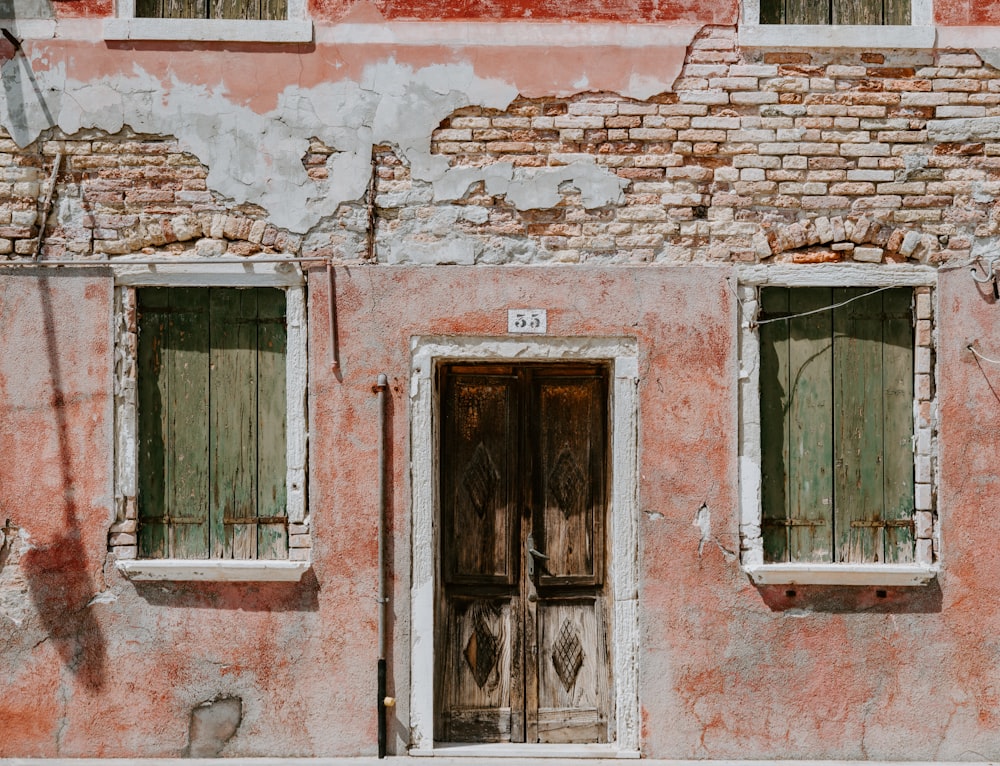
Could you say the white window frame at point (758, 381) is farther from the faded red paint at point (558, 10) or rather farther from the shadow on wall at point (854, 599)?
the faded red paint at point (558, 10)

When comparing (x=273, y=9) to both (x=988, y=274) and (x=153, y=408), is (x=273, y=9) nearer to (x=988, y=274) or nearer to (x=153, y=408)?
(x=153, y=408)

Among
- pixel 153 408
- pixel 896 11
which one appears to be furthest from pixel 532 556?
pixel 896 11

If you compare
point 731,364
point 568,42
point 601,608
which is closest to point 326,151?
point 568,42

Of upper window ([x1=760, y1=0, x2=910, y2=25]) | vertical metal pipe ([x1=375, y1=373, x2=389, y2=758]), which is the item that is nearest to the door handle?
vertical metal pipe ([x1=375, y1=373, x2=389, y2=758])

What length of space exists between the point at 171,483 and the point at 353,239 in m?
1.57

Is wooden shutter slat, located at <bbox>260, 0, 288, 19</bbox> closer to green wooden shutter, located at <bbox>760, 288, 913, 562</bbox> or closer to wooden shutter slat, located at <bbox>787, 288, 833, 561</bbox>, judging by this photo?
green wooden shutter, located at <bbox>760, 288, 913, 562</bbox>

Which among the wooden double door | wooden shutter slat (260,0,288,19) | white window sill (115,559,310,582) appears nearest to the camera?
white window sill (115,559,310,582)

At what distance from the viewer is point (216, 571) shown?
5.12 meters

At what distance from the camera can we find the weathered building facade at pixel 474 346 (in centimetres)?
517

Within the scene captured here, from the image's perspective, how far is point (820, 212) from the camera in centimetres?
526

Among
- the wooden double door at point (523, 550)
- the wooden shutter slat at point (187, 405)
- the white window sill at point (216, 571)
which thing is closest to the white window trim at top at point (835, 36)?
the wooden double door at point (523, 550)

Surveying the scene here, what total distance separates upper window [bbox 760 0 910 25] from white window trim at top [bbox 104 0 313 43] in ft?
7.96

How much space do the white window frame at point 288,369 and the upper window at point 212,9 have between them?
4.32 ft

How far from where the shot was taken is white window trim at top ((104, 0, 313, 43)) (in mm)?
5172
